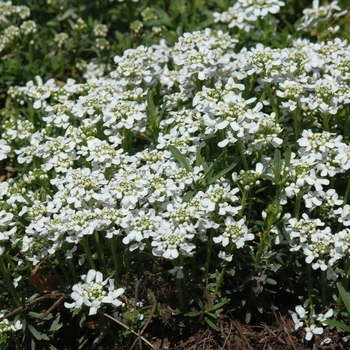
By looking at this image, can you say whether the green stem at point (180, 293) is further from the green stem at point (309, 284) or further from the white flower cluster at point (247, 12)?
the white flower cluster at point (247, 12)

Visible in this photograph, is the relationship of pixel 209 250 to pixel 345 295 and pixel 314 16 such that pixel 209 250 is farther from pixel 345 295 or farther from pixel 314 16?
pixel 314 16

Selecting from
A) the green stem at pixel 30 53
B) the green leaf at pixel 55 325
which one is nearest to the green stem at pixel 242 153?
the green leaf at pixel 55 325

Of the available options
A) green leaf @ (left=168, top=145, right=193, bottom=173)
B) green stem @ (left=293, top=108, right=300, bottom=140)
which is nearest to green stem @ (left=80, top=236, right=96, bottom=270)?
green leaf @ (left=168, top=145, right=193, bottom=173)

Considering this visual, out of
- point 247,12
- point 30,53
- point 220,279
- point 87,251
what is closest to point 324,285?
point 220,279

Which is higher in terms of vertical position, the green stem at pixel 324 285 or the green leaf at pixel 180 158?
the green leaf at pixel 180 158

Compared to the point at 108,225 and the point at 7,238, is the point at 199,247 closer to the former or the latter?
the point at 108,225

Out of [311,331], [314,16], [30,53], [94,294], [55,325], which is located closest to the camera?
[94,294]
